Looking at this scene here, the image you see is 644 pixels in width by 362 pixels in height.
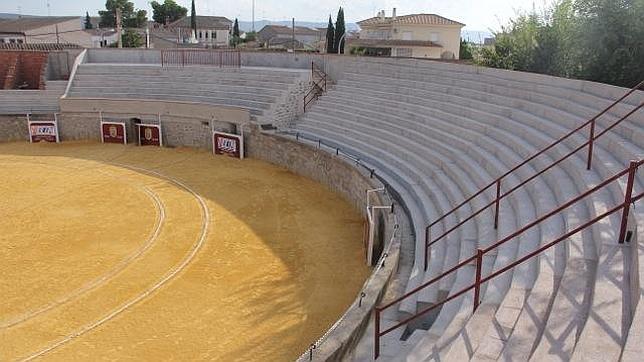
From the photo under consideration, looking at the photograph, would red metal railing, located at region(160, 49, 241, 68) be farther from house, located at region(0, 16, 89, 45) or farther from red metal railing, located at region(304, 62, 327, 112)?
house, located at region(0, 16, 89, 45)

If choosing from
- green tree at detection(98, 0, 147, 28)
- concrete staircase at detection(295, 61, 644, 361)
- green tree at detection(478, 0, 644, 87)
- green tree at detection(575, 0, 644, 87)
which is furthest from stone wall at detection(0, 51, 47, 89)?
green tree at detection(98, 0, 147, 28)

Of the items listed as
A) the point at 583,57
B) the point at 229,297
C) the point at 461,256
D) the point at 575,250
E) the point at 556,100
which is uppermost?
the point at 583,57

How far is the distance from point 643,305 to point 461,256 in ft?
15.3

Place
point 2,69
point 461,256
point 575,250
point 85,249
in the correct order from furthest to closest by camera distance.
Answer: point 2,69 < point 85,249 < point 461,256 < point 575,250

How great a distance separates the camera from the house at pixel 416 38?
51.1 metres

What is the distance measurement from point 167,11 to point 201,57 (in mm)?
72889

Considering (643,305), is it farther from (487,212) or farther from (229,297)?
(229,297)

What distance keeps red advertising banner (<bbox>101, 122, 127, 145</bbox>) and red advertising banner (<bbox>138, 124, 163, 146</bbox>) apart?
1.09 meters

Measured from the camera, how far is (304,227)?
17.9 metres

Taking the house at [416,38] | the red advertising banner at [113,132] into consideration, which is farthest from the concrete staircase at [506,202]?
the house at [416,38]

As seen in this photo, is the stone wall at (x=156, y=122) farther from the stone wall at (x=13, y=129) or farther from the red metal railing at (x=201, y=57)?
the red metal railing at (x=201, y=57)

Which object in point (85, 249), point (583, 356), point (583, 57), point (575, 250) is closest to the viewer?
point (583, 356)

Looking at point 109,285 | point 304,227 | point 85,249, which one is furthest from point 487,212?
point 85,249

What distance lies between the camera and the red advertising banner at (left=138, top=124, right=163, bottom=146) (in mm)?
30609
